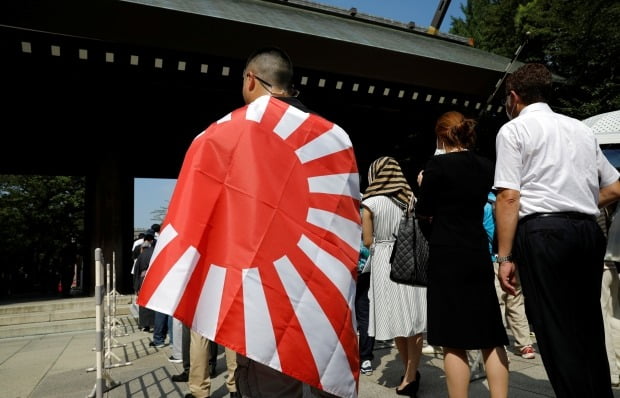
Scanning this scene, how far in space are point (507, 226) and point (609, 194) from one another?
578mm

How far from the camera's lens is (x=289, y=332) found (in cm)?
132

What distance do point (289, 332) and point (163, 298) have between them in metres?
0.38

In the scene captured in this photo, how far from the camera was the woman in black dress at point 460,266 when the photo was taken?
6.70 feet

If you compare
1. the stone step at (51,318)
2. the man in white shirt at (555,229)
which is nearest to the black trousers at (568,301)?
the man in white shirt at (555,229)

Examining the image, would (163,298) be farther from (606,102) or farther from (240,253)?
(606,102)

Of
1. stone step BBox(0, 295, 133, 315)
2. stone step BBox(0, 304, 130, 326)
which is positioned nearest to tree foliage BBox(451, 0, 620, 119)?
stone step BBox(0, 295, 133, 315)

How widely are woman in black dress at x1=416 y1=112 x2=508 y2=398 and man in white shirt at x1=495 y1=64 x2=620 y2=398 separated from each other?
0.81ft

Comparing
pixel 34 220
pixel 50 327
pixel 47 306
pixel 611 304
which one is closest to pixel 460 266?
pixel 611 304

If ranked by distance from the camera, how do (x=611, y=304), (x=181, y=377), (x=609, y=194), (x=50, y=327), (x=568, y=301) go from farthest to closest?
(x=50, y=327) < (x=181, y=377) < (x=611, y=304) < (x=609, y=194) < (x=568, y=301)

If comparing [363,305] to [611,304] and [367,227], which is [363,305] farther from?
[611,304]

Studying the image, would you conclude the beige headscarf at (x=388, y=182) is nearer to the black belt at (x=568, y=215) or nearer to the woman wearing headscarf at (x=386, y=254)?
the woman wearing headscarf at (x=386, y=254)

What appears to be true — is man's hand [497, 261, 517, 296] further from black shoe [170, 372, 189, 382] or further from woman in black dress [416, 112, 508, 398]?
black shoe [170, 372, 189, 382]

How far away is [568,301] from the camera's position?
5.70ft

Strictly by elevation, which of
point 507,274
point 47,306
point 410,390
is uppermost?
point 507,274
